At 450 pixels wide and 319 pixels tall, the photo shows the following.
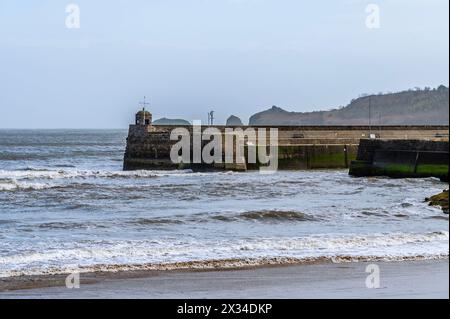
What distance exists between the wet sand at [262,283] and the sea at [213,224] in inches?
27.4

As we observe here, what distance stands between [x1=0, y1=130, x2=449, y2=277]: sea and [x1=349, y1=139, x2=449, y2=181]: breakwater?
1.29 m

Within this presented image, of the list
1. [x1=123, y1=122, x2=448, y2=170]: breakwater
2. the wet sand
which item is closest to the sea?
the wet sand

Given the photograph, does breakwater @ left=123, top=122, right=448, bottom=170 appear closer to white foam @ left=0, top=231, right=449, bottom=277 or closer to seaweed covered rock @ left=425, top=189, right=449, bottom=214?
seaweed covered rock @ left=425, top=189, right=449, bottom=214

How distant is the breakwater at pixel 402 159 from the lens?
33750 mm

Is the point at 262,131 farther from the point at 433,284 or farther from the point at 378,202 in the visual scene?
the point at 433,284

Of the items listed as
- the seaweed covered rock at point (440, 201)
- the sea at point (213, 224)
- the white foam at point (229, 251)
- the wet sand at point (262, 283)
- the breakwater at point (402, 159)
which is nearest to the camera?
the wet sand at point (262, 283)

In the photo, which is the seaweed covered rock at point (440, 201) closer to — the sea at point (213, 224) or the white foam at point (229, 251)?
the sea at point (213, 224)

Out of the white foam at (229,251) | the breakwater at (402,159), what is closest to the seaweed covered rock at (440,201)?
the white foam at (229,251)

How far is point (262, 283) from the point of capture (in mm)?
11719

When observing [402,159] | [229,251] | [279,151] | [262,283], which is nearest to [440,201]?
[229,251]

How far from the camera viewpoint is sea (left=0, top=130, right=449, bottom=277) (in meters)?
14.2
